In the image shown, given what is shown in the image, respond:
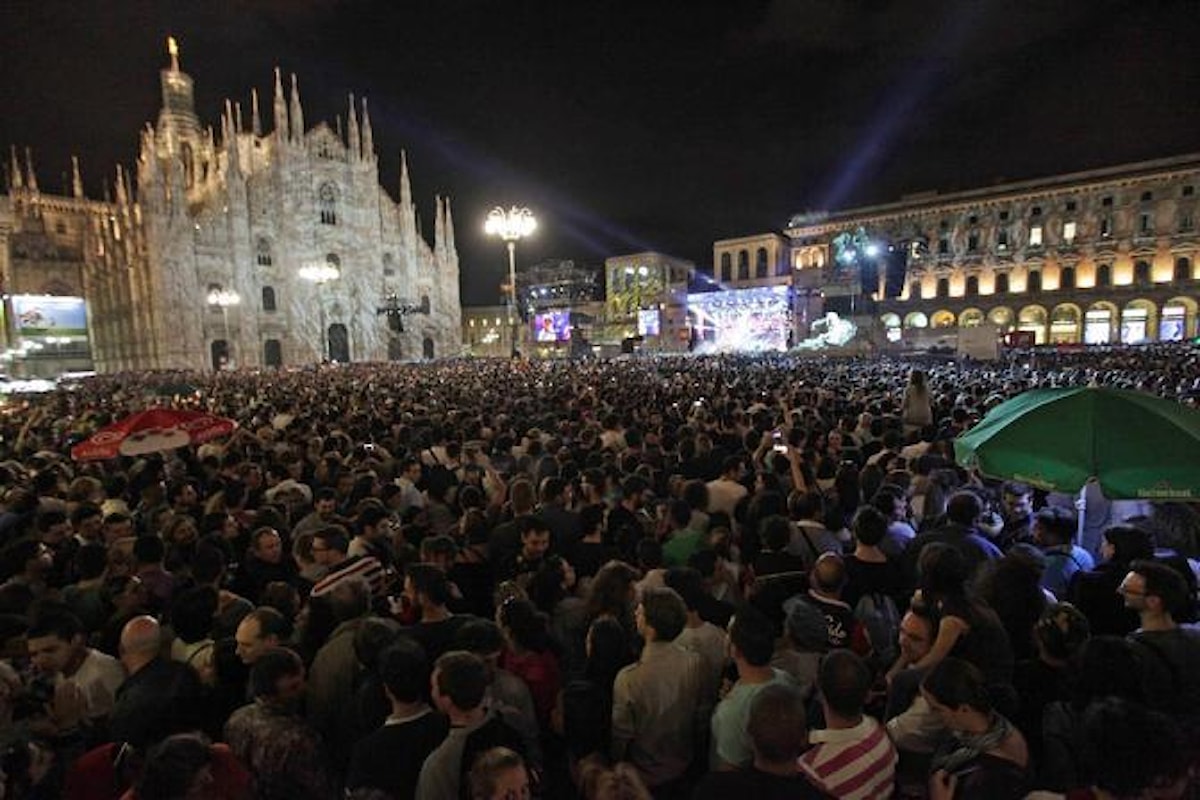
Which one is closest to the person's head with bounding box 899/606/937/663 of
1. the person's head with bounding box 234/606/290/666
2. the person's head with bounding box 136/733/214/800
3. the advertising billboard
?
the person's head with bounding box 136/733/214/800

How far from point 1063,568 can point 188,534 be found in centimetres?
635

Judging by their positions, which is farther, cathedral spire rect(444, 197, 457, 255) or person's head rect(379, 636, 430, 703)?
cathedral spire rect(444, 197, 457, 255)

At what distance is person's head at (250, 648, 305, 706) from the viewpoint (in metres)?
2.74

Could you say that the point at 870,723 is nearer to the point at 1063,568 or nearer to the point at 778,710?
the point at 778,710

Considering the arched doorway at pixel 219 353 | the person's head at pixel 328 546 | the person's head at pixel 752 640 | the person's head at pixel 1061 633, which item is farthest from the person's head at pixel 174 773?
the arched doorway at pixel 219 353

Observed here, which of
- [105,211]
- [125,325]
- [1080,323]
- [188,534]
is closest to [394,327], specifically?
[125,325]

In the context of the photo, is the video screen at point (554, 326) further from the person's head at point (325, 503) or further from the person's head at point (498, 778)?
the person's head at point (498, 778)

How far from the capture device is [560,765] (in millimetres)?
3131

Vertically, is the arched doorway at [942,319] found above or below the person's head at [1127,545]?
above

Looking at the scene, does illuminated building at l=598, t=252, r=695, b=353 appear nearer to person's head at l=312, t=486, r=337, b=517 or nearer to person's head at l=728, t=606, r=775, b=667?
person's head at l=312, t=486, r=337, b=517

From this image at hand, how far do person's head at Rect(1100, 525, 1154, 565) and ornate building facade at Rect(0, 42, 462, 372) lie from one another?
140ft

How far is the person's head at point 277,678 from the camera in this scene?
2.74m

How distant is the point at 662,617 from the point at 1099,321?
2411 inches

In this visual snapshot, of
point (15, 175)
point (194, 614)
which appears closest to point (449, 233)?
point (15, 175)
